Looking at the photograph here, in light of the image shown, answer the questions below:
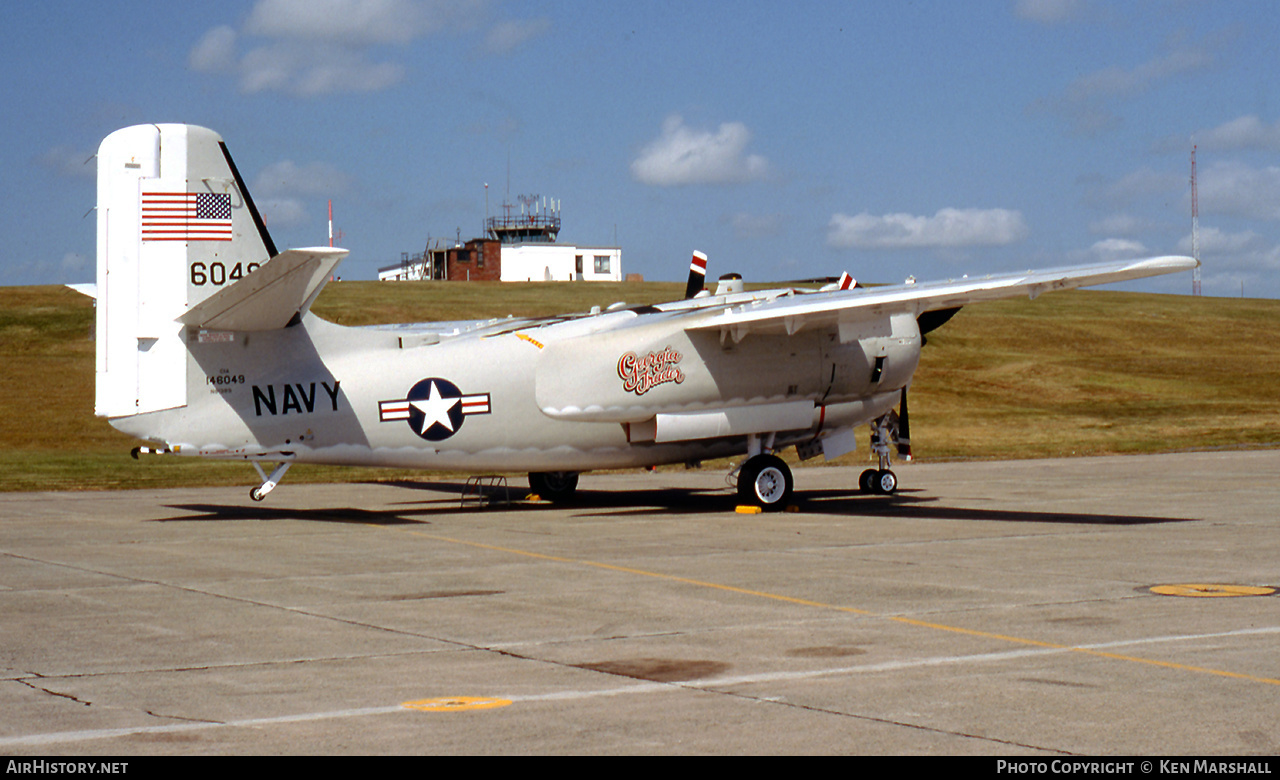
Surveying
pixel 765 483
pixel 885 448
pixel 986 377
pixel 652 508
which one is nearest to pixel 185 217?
pixel 652 508

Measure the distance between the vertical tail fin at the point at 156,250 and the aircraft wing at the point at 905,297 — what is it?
7980mm

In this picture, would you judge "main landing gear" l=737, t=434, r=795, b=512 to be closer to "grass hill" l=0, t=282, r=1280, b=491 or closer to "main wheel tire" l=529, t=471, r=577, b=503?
"main wheel tire" l=529, t=471, r=577, b=503

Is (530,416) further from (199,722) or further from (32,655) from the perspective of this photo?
(199,722)

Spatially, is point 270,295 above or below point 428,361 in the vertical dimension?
above

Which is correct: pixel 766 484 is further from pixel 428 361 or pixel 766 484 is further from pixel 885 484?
pixel 428 361

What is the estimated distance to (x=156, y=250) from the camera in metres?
20.0

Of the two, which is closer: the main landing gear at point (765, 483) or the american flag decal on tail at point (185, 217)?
the american flag decal on tail at point (185, 217)

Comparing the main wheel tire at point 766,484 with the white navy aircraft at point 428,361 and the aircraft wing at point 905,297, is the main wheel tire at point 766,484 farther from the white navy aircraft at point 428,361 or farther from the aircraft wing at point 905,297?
the aircraft wing at point 905,297

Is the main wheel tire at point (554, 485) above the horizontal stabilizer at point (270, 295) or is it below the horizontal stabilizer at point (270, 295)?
below

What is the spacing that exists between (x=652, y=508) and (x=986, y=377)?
36.4m

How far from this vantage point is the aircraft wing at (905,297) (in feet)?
62.1

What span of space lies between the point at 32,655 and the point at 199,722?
3138 mm

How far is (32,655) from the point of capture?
10117 mm

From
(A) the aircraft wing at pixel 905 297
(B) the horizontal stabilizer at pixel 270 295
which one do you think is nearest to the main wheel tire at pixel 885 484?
(A) the aircraft wing at pixel 905 297
